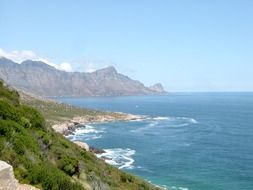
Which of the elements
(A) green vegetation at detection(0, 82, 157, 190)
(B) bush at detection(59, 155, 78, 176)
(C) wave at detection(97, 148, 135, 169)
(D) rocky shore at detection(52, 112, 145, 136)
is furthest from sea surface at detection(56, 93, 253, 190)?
(B) bush at detection(59, 155, 78, 176)

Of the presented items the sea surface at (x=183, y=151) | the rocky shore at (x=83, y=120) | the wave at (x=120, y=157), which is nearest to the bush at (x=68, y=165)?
the sea surface at (x=183, y=151)

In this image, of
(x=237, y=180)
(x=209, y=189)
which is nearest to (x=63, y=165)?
(x=209, y=189)

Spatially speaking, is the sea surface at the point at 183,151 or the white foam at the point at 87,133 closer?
the sea surface at the point at 183,151

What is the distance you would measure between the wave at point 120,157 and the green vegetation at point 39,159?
4809 cm

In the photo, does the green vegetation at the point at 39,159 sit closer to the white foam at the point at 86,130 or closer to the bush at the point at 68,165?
the bush at the point at 68,165

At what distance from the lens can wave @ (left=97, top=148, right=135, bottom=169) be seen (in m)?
90.8

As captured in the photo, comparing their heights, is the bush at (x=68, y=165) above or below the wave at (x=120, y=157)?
above

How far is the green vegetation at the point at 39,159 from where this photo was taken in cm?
2184

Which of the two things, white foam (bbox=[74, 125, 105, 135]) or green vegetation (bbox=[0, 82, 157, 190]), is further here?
white foam (bbox=[74, 125, 105, 135])

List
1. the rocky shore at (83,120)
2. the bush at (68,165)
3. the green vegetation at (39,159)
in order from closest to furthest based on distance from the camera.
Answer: the green vegetation at (39,159) < the bush at (68,165) < the rocky shore at (83,120)

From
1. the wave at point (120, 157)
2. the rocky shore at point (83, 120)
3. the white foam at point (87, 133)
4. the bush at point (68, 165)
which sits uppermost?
the bush at point (68, 165)

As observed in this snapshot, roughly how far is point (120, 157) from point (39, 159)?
74.4 meters

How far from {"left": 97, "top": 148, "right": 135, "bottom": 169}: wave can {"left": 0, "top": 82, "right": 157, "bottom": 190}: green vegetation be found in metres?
48.1

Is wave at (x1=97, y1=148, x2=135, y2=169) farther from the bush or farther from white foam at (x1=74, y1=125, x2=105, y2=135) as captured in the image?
the bush
